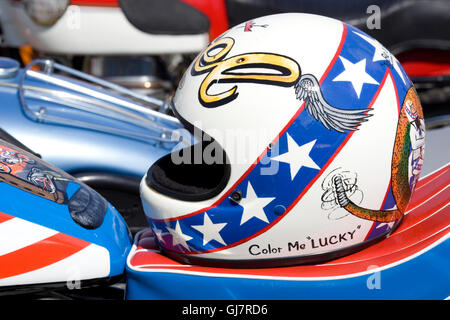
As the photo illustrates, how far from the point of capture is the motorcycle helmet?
127 centimetres

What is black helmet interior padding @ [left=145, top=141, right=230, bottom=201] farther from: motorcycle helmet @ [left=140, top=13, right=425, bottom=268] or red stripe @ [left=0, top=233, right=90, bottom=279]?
red stripe @ [left=0, top=233, right=90, bottom=279]

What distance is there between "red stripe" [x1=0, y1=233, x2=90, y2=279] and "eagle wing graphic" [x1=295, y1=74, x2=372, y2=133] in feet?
1.74

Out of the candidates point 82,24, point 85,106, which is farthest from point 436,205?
point 82,24

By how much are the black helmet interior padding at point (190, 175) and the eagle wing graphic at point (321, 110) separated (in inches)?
7.5

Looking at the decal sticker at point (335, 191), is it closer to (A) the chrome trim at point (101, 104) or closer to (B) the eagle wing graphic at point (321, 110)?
(B) the eagle wing graphic at point (321, 110)

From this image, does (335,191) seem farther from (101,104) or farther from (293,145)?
(101,104)

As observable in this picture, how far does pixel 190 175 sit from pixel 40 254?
14.8 inches

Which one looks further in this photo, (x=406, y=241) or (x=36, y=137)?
(x=36, y=137)

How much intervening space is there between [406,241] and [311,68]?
42 centimetres

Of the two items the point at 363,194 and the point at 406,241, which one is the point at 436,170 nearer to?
the point at 406,241

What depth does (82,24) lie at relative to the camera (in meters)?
2.56

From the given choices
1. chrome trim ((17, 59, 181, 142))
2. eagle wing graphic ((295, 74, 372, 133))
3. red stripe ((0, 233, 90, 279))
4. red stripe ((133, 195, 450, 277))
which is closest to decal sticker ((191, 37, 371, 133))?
eagle wing graphic ((295, 74, 372, 133))

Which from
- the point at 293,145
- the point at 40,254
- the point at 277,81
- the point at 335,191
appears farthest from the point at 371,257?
the point at 40,254

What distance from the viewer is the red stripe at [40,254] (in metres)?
1.27
